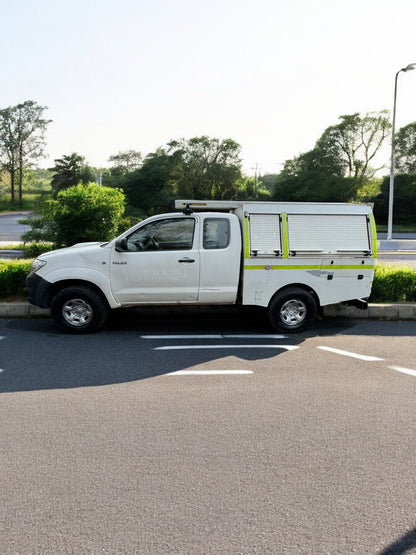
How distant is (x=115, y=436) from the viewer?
4195mm

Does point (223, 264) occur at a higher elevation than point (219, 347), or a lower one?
higher

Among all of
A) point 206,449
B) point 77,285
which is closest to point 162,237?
point 77,285

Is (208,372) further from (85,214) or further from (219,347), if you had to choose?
(85,214)

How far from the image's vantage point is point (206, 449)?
13.1 feet

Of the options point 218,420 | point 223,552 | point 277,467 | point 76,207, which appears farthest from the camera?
point 76,207

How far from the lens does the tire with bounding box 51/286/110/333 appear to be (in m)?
7.79

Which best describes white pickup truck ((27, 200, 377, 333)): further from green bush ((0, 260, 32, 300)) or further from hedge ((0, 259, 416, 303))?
green bush ((0, 260, 32, 300))

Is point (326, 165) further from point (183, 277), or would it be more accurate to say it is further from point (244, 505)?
point (244, 505)

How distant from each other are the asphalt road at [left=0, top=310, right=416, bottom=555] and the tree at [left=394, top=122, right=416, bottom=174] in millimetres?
49589

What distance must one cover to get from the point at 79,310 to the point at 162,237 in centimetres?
165

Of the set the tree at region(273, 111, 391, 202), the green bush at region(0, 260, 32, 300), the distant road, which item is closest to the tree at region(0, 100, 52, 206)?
the distant road

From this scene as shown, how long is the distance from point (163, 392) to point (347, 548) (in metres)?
2.75

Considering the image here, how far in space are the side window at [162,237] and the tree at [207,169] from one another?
4609 cm

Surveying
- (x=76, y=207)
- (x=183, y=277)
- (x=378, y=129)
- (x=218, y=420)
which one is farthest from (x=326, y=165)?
(x=218, y=420)
